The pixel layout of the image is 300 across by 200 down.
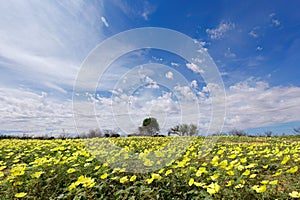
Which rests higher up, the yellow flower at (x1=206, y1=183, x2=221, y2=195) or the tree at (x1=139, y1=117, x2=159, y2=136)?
the tree at (x1=139, y1=117, x2=159, y2=136)

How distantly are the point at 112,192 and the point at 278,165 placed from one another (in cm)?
264

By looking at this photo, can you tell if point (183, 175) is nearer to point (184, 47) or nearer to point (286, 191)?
point (286, 191)

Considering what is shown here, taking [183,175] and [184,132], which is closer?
[183,175]

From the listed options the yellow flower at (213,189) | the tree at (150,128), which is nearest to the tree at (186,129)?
the tree at (150,128)

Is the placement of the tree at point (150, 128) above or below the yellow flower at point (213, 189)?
above

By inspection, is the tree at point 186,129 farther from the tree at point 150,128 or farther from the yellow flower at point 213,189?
the yellow flower at point 213,189

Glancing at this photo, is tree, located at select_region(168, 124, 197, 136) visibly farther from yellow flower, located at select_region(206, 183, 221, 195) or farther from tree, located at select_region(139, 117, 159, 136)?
yellow flower, located at select_region(206, 183, 221, 195)

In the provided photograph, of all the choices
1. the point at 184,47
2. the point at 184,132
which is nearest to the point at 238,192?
the point at 184,47

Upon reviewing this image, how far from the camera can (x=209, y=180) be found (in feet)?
9.21

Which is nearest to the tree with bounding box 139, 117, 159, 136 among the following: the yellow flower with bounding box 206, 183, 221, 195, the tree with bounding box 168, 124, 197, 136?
the tree with bounding box 168, 124, 197, 136

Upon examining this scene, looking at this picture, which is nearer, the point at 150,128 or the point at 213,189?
the point at 213,189

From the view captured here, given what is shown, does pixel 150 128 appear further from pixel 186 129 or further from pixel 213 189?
pixel 213 189

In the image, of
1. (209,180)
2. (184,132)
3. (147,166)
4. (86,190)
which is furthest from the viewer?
(184,132)

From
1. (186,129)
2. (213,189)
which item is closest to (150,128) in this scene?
(186,129)
